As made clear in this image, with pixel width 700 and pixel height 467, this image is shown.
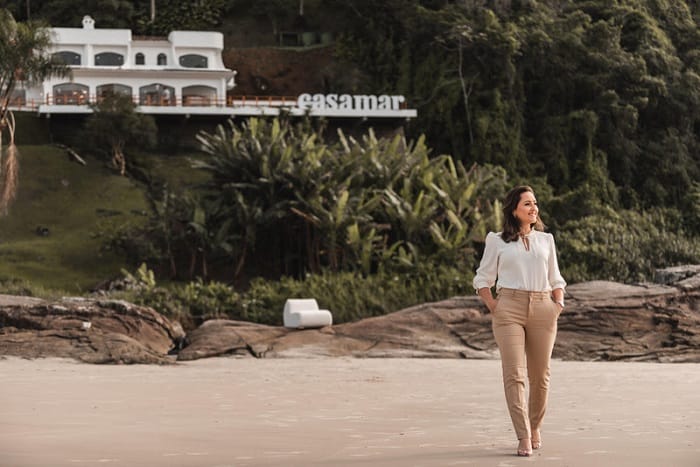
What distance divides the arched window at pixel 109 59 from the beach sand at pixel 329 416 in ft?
137

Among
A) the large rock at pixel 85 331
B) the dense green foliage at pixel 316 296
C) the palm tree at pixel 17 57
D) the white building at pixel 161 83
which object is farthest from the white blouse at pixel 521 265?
the white building at pixel 161 83

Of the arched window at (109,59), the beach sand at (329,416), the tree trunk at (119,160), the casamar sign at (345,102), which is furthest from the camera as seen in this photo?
the arched window at (109,59)

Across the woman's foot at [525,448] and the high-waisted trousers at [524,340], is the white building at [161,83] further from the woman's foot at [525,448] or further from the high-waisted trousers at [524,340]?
the woman's foot at [525,448]

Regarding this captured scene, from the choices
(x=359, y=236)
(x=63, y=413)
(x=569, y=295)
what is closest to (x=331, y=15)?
(x=359, y=236)

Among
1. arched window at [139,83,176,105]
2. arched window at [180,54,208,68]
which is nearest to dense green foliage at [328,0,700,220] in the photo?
arched window at [180,54,208,68]

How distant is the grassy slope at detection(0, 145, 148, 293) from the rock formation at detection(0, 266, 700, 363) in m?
15.9

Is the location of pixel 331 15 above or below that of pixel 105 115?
above

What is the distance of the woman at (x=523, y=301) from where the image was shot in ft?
22.0

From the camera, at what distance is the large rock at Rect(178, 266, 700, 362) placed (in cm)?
1602

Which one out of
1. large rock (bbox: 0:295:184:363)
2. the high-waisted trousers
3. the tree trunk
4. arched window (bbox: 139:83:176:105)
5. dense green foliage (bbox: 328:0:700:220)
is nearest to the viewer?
the high-waisted trousers

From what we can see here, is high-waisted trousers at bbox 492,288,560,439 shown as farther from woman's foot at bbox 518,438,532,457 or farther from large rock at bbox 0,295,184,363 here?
large rock at bbox 0,295,184,363

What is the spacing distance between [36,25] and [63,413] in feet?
90.3

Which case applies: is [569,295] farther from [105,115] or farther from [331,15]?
[331,15]

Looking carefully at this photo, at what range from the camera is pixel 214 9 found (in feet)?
214
